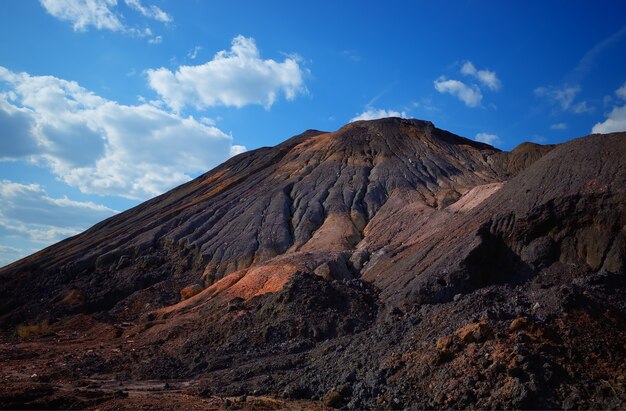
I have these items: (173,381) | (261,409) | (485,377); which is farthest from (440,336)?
(173,381)

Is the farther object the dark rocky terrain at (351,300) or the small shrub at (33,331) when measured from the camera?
the small shrub at (33,331)

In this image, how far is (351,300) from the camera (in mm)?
21828

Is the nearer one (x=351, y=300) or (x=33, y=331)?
(x=351, y=300)

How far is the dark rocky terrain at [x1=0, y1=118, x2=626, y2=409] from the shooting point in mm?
11367

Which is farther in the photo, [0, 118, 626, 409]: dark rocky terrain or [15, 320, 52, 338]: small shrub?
[15, 320, 52, 338]: small shrub

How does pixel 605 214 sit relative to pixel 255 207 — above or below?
below

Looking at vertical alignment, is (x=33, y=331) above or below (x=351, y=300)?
below

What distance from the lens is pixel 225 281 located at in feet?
107

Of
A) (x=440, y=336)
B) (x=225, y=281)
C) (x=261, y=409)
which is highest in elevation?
(x=225, y=281)

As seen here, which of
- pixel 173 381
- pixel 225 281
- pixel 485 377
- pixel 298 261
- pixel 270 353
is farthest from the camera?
pixel 225 281

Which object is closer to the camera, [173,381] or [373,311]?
[173,381]

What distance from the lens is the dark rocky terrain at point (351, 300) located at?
11.4 meters

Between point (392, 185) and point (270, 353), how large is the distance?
98.8ft

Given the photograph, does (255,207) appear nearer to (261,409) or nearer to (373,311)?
(373,311)
